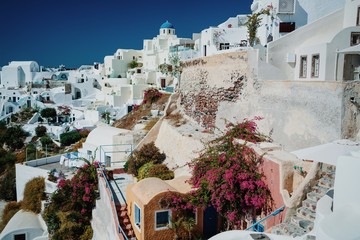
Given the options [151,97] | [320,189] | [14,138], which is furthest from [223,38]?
[14,138]

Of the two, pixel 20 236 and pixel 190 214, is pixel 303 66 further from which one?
pixel 20 236

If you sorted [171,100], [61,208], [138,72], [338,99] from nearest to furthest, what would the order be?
[338,99], [61,208], [171,100], [138,72]

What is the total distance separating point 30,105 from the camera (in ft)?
212

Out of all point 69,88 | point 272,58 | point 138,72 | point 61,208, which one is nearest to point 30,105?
point 69,88

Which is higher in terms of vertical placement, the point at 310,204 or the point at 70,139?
the point at 310,204

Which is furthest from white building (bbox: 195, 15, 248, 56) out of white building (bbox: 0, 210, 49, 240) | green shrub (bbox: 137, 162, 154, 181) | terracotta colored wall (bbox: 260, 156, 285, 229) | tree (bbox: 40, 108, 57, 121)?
tree (bbox: 40, 108, 57, 121)

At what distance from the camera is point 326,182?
301 inches

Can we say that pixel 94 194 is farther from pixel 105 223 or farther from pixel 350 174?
pixel 350 174

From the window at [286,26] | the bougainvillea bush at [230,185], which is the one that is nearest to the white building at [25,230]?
the bougainvillea bush at [230,185]

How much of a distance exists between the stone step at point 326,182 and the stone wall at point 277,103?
2195 mm

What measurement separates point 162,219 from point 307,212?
443 cm

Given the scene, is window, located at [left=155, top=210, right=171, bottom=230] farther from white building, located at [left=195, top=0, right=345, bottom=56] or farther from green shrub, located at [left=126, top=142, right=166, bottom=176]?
white building, located at [left=195, top=0, right=345, bottom=56]

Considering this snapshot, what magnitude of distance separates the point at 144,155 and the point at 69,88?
57.1m

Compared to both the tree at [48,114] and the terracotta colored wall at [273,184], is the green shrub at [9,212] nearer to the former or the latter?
the terracotta colored wall at [273,184]
